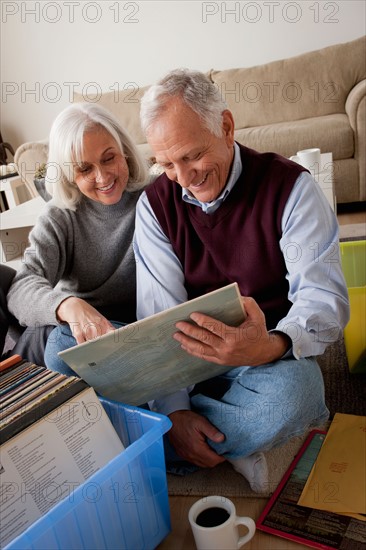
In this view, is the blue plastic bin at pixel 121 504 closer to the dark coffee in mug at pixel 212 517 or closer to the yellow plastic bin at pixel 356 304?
the dark coffee in mug at pixel 212 517

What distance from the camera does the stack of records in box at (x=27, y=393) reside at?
0.95m

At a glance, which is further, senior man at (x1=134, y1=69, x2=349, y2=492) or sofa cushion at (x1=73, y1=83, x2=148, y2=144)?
sofa cushion at (x1=73, y1=83, x2=148, y2=144)

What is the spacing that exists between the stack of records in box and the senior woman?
0.76ft

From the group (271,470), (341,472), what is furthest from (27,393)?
(341,472)

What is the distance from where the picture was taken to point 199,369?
1.19 metres

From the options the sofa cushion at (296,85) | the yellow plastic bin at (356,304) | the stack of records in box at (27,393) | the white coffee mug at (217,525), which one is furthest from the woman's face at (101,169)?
the sofa cushion at (296,85)

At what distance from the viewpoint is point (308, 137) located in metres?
3.18

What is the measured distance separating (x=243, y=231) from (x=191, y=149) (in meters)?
0.22

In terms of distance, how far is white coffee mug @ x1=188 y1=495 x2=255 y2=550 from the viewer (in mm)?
962

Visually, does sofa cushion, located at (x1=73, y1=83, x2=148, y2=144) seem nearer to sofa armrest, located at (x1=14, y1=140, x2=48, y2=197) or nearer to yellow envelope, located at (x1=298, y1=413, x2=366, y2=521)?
sofa armrest, located at (x1=14, y1=140, x2=48, y2=197)

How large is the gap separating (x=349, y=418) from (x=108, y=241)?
76 centimetres

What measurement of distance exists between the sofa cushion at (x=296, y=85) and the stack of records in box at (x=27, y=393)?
2859mm

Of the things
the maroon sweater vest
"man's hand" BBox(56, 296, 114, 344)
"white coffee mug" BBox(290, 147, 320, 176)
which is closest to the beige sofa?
"white coffee mug" BBox(290, 147, 320, 176)

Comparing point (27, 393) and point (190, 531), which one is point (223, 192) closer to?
point (27, 393)
